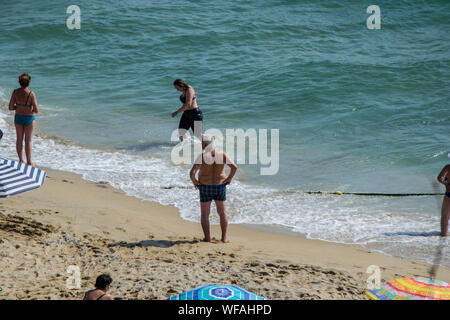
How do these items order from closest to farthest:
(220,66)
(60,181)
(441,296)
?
(441,296) → (60,181) → (220,66)

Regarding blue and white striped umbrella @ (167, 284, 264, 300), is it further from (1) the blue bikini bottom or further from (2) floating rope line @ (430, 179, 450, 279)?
(1) the blue bikini bottom

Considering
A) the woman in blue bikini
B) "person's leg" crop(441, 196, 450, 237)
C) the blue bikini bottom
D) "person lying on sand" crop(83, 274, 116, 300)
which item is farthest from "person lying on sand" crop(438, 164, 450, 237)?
the blue bikini bottom

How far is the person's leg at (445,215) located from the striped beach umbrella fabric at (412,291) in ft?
9.57

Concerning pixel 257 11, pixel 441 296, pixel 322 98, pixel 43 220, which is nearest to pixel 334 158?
pixel 322 98

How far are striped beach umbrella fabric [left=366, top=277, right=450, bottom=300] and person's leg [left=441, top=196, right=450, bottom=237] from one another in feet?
9.57

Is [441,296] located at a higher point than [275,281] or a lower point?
higher

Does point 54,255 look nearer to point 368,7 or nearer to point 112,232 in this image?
point 112,232

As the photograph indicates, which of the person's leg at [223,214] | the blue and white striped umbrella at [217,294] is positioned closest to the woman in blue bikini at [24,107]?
the person's leg at [223,214]

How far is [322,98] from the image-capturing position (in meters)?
14.7

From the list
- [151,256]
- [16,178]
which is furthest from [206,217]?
[16,178]

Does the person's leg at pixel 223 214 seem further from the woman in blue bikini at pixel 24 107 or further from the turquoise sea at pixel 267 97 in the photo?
the woman in blue bikini at pixel 24 107

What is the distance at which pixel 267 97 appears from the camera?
15.1 m

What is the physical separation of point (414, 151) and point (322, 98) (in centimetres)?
431

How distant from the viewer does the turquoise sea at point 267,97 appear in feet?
28.2
